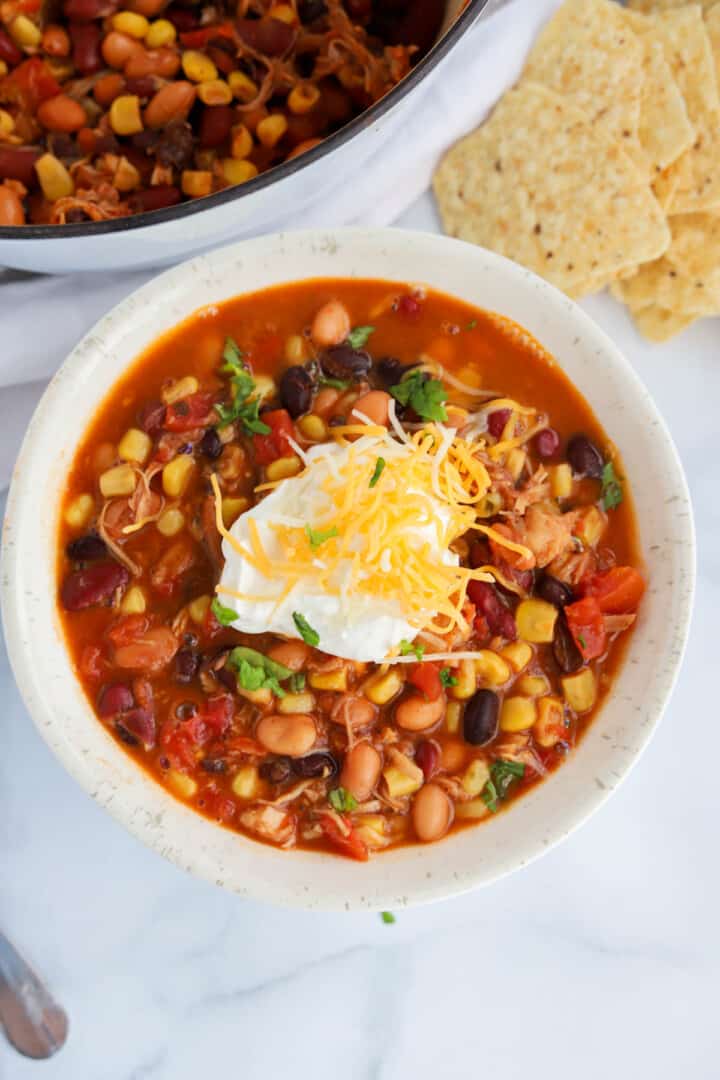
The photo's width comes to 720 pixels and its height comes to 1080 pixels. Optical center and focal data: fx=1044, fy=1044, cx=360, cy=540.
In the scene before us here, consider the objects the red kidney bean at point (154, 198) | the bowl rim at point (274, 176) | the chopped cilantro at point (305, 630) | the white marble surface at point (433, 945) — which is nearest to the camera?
the bowl rim at point (274, 176)

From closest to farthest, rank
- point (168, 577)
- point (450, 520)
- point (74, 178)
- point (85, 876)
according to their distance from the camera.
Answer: point (450, 520), point (168, 577), point (74, 178), point (85, 876)

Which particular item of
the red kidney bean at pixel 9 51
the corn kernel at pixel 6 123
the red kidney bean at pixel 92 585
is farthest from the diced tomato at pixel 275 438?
the red kidney bean at pixel 9 51

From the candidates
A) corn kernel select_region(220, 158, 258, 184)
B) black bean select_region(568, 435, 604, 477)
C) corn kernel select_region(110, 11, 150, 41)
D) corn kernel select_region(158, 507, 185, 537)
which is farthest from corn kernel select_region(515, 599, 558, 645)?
corn kernel select_region(110, 11, 150, 41)

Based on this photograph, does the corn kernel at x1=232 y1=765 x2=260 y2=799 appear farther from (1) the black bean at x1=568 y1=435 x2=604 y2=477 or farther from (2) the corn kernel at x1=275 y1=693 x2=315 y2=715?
(1) the black bean at x1=568 y1=435 x2=604 y2=477

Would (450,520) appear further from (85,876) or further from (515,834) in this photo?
(85,876)

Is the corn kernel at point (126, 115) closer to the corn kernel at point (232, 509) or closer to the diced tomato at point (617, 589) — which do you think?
the corn kernel at point (232, 509)

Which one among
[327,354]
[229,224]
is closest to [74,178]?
[229,224]
